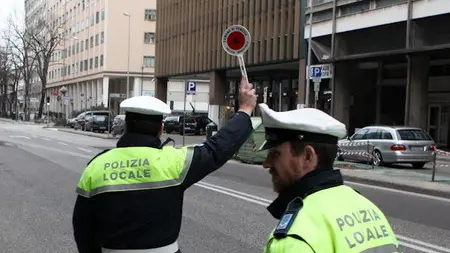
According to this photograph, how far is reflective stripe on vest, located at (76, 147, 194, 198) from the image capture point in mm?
3018

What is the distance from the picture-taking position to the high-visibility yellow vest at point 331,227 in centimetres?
173

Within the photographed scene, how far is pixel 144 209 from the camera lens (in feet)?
9.81

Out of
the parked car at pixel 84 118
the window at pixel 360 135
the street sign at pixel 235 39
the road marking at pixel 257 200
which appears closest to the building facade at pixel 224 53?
the parked car at pixel 84 118

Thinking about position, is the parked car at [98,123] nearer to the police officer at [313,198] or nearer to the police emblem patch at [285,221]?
the police officer at [313,198]

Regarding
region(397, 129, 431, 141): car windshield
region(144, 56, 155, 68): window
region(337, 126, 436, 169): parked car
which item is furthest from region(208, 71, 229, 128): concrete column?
region(144, 56, 155, 68): window

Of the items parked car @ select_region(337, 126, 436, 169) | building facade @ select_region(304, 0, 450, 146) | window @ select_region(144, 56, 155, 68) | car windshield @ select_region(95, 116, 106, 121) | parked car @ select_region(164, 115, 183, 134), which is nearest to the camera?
parked car @ select_region(337, 126, 436, 169)

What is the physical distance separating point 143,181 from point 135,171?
7cm

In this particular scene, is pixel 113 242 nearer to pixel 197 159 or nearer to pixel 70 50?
pixel 197 159

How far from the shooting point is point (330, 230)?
1785mm

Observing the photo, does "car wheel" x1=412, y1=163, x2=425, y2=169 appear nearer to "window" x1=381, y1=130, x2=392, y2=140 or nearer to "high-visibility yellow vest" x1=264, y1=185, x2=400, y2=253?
"window" x1=381, y1=130, x2=392, y2=140

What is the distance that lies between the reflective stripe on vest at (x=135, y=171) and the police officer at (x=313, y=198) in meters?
0.95

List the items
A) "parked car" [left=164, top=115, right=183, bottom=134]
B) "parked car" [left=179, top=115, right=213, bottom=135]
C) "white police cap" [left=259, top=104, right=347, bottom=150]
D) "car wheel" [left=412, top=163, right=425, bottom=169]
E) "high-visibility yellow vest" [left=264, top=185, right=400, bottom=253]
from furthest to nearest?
"parked car" [left=164, top=115, right=183, bottom=134]
"parked car" [left=179, top=115, right=213, bottom=135]
"car wheel" [left=412, top=163, right=425, bottom=169]
"white police cap" [left=259, top=104, right=347, bottom=150]
"high-visibility yellow vest" [left=264, top=185, right=400, bottom=253]

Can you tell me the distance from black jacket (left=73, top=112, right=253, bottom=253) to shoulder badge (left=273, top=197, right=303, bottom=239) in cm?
127

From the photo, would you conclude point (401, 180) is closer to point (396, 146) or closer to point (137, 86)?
point (396, 146)
